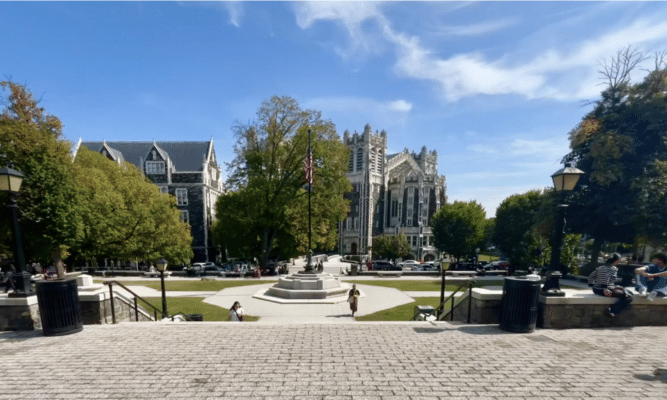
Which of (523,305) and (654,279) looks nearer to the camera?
(523,305)

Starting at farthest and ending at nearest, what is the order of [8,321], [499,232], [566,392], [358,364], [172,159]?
[172,159] < [499,232] < [8,321] < [358,364] < [566,392]

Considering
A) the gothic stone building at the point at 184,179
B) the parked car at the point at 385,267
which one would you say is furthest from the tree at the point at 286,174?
the gothic stone building at the point at 184,179

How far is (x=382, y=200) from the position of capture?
58.0 m

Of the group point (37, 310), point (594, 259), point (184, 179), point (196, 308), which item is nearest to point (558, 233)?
point (37, 310)

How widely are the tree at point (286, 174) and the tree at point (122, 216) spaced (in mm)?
5989

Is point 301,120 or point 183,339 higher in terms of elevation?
point 301,120

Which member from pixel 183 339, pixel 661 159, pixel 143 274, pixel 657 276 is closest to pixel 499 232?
pixel 661 159

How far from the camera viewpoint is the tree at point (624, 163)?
16.6 m

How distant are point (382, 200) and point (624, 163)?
4103 centimetres

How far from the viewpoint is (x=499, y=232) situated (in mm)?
37875

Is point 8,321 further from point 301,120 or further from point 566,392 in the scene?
point 301,120

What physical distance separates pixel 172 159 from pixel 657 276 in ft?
163

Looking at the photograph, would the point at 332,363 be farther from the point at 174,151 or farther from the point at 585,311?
the point at 174,151

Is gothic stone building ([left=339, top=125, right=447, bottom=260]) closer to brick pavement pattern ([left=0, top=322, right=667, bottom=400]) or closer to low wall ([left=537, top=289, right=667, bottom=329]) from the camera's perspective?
low wall ([left=537, top=289, right=667, bottom=329])
